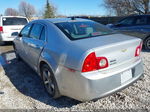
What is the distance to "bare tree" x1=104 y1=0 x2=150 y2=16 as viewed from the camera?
22.2 m

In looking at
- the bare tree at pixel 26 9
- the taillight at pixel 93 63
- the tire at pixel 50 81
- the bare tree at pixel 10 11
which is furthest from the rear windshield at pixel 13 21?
the bare tree at pixel 10 11

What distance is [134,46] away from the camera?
8.39 feet

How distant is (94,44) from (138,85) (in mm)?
1651

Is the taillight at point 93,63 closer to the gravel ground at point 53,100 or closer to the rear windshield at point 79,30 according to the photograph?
the rear windshield at point 79,30

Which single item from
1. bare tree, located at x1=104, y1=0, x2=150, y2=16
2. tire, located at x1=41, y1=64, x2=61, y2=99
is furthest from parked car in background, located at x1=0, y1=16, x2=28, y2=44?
bare tree, located at x1=104, y1=0, x2=150, y2=16

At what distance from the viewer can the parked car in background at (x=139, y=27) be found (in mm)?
6004

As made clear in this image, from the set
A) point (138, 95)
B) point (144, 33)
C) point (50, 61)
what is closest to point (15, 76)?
point (50, 61)

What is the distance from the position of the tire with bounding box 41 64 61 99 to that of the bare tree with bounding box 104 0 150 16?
2276 centimetres

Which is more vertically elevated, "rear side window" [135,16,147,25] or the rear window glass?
the rear window glass

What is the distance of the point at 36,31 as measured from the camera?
11.6 ft

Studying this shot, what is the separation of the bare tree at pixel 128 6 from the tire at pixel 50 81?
2276 cm

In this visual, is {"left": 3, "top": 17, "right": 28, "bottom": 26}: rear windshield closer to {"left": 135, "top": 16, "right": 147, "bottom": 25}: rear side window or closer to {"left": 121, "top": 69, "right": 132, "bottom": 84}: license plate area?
{"left": 135, "top": 16, "right": 147, "bottom": 25}: rear side window

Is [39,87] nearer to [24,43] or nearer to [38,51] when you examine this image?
[38,51]

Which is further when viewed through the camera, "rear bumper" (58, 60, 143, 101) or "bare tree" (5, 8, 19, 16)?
"bare tree" (5, 8, 19, 16)
